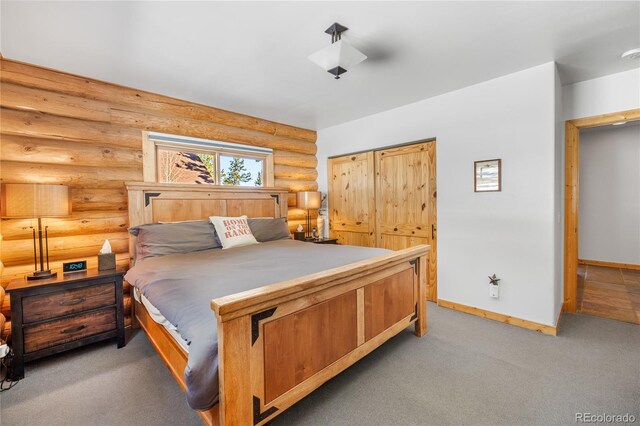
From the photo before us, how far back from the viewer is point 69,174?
8.99ft

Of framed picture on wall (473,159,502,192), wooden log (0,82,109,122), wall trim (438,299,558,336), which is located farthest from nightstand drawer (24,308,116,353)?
framed picture on wall (473,159,502,192)

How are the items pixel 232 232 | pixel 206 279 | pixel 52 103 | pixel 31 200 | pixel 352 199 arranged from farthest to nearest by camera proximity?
pixel 352 199
pixel 232 232
pixel 52 103
pixel 31 200
pixel 206 279

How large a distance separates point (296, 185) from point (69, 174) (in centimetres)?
288

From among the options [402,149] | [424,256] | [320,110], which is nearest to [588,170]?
[402,149]

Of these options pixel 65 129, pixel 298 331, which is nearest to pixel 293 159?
pixel 65 129

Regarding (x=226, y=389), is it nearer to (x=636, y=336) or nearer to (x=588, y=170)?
(x=636, y=336)

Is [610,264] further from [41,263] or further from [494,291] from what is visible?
[41,263]

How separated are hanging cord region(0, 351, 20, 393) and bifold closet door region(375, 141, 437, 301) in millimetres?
3872

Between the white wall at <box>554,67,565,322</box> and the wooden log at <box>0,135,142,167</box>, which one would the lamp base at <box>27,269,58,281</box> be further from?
the white wall at <box>554,67,565,322</box>

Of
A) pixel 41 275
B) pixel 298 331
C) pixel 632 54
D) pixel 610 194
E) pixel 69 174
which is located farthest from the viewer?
pixel 610 194

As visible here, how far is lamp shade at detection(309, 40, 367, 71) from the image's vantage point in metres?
2.08

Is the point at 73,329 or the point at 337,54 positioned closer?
the point at 337,54

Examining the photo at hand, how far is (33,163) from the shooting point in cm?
257

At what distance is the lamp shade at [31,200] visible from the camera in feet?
7.16
